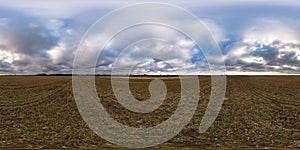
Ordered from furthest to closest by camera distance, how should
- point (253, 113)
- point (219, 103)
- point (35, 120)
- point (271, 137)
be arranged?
1. point (219, 103)
2. point (253, 113)
3. point (35, 120)
4. point (271, 137)

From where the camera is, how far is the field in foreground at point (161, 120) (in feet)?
54.9

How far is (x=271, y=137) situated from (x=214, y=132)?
93.0 inches

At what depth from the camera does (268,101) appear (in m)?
26.0

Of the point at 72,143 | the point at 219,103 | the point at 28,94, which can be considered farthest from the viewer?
the point at 28,94

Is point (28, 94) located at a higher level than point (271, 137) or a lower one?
higher

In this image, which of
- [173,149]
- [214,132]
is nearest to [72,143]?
[173,149]

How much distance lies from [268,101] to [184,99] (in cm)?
509

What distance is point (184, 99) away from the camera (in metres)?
26.3

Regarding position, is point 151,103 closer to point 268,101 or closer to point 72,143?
point 268,101

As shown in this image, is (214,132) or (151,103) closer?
(214,132)

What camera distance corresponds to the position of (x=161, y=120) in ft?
68.2

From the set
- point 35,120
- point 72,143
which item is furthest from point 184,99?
point 72,143

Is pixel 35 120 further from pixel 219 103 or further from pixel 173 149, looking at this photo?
pixel 219 103

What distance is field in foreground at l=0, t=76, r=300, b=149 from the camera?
16.7m
